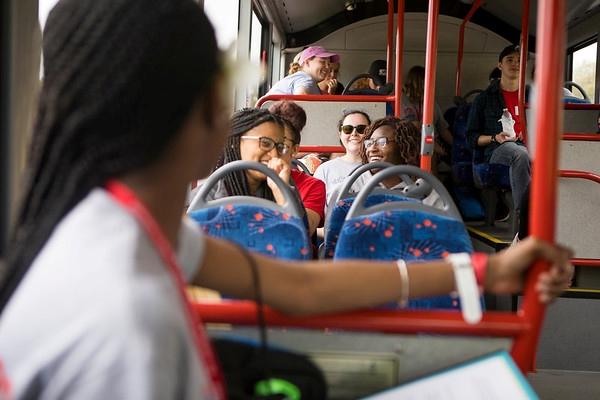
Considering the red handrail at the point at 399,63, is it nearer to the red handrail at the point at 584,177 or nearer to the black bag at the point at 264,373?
the red handrail at the point at 584,177

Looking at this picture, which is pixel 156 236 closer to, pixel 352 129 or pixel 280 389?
pixel 280 389

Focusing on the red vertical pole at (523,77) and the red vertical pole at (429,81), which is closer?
the red vertical pole at (429,81)

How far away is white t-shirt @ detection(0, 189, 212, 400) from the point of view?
0.52m

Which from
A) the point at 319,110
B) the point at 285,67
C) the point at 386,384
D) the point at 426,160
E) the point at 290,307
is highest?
the point at 285,67

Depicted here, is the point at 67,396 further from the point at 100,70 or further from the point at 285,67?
the point at 285,67

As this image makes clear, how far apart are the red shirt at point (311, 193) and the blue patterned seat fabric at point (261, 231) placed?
3.44 feet

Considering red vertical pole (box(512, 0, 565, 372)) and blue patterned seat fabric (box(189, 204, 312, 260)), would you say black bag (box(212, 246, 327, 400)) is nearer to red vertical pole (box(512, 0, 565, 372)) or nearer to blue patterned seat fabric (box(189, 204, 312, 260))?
red vertical pole (box(512, 0, 565, 372))

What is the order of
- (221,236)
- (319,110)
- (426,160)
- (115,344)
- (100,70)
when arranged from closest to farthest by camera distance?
(115,344), (100,70), (221,236), (426,160), (319,110)

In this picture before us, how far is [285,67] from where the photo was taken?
10469 mm

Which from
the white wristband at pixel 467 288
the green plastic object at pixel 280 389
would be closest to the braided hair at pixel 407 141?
the white wristband at pixel 467 288

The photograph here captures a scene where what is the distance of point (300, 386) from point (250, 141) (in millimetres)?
1585

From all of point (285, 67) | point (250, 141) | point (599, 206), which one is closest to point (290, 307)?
point (250, 141)

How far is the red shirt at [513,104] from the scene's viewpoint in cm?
445

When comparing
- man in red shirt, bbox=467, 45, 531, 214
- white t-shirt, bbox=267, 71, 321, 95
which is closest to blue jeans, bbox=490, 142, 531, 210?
man in red shirt, bbox=467, 45, 531, 214
